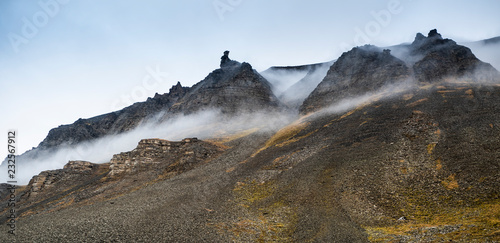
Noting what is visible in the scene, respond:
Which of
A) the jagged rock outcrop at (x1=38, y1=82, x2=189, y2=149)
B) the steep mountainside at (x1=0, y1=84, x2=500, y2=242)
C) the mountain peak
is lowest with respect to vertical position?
the steep mountainside at (x1=0, y1=84, x2=500, y2=242)

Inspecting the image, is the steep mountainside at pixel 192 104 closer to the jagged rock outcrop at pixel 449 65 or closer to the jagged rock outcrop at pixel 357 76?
the jagged rock outcrop at pixel 357 76

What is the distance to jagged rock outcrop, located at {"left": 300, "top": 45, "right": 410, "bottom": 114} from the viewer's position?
3679 inches

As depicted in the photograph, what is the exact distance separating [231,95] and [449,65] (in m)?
92.2

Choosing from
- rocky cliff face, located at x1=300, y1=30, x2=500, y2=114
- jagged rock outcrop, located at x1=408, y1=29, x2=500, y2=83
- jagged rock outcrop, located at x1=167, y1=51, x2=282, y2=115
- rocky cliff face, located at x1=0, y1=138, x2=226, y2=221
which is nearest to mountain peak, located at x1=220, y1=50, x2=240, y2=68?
jagged rock outcrop, located at x1=167, y1=51, x2=282, y2=115

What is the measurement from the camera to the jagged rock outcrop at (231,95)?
130 metres

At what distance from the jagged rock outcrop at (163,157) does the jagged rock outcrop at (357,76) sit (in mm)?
46716

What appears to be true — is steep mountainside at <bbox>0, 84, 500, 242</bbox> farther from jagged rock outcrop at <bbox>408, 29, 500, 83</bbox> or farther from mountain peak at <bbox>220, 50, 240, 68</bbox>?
mountain peak at <bbox>220, 50, 240, 68</bbox>

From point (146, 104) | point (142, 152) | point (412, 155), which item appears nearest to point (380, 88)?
point (412, 155)

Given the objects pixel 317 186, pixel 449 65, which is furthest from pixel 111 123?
pixel 449 65

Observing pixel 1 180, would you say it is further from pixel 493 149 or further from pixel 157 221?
pixel 493 149

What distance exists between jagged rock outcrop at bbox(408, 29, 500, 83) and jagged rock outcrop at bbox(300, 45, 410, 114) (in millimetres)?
6120

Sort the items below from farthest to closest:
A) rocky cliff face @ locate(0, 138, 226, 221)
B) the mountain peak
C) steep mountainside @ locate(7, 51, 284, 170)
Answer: the mountain peak
steep mountainside @ locate(7, 51, 284, 170)
rocky cliff face @ locate(0, 138, 226, 221)

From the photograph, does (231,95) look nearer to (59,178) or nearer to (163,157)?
(163,157)

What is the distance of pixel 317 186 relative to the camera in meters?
35.6
